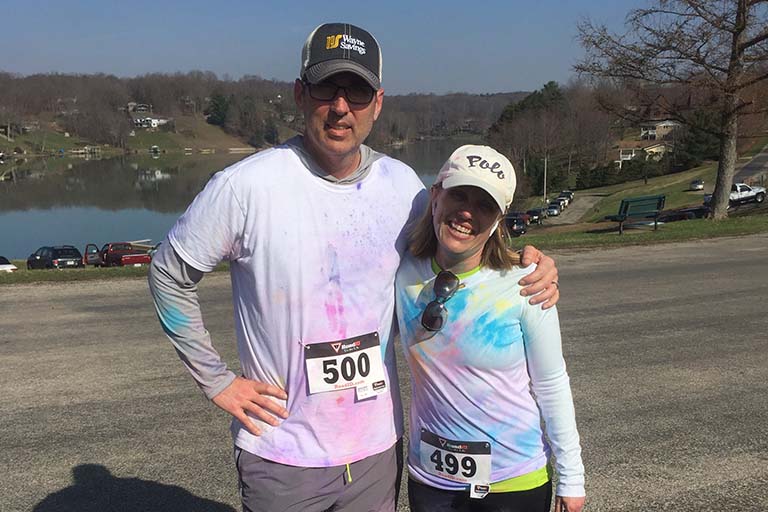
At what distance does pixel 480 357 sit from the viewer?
2172mm

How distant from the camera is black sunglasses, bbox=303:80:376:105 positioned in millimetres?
2104

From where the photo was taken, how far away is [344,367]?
213cm

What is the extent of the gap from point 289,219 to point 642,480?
3270mm

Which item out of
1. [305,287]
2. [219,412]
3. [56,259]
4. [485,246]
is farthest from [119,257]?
[485,246]

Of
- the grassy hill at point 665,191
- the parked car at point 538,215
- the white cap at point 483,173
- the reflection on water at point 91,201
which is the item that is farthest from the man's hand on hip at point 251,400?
the parked car at point 538,215

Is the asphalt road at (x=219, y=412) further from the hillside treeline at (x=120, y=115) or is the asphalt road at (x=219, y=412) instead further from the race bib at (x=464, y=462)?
the hillside treeline at (x=120, y=115)

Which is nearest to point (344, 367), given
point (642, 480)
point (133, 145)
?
point (642, 480)

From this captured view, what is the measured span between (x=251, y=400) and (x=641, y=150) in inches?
3297

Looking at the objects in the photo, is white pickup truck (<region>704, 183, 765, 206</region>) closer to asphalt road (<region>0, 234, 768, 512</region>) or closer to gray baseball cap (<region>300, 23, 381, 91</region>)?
asphalt road (<region>0, 234, 768, 512</region>)

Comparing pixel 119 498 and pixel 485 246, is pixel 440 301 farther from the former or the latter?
pixel 119 498

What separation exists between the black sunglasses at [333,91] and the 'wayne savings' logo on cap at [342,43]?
11cm

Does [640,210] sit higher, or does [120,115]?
[120,115]

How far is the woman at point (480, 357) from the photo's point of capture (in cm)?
216

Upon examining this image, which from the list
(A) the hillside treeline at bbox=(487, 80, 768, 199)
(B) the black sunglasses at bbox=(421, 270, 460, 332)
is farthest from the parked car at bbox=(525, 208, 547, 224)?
(B) the black sunglasses at bbox=(421, 270, 460, 332)
